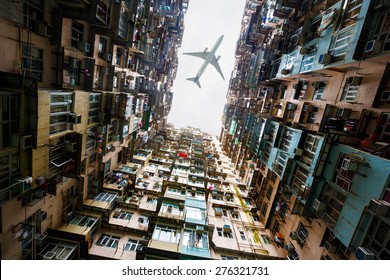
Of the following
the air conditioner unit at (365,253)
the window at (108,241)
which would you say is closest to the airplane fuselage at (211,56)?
the window at (108,241)

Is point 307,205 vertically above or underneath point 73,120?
underneath

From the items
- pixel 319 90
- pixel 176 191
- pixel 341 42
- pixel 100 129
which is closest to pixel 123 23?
pixel 100 129

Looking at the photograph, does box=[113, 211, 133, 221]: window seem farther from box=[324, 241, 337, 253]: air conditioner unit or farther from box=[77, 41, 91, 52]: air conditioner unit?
box=[324, 241, 337, 253]: air conditioner unit

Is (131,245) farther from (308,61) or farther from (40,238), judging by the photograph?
(308,61)

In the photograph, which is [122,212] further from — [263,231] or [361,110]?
[361,110]

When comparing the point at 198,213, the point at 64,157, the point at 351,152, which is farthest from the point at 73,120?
the point at 351,152
